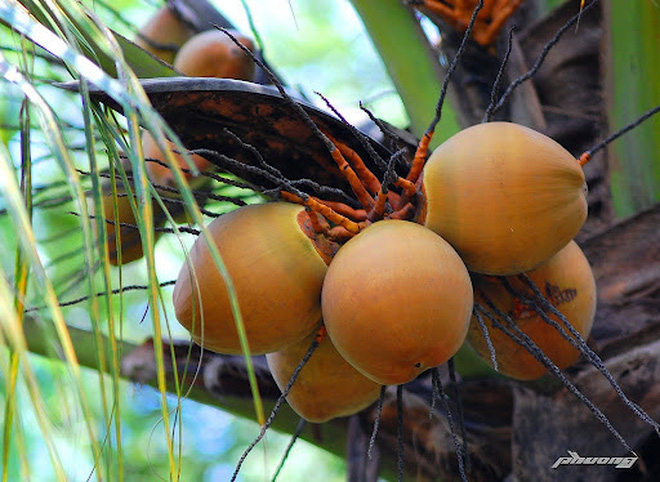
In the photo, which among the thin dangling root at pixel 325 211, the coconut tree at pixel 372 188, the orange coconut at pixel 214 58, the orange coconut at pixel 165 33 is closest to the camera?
the coconut tree at pixel 372 188

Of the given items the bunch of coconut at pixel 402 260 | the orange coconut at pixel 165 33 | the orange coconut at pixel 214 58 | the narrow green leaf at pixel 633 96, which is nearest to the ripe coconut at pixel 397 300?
the bunch of coconut at pixel 402 260

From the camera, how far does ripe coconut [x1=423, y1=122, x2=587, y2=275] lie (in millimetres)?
848

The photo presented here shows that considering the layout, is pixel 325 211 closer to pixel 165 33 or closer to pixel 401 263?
pixel 401 263

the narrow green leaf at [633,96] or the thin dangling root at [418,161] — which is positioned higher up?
the thin dangling root at [418,161]

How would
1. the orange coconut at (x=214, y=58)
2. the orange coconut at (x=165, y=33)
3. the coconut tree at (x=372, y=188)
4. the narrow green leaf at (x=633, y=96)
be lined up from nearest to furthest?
the coconut tree at (x=372, y=188) < the narrow green leaf at (x=633, y=96) < the orange coconut at (x=214, y=58) < the orange coconut at (x=165, y=33)

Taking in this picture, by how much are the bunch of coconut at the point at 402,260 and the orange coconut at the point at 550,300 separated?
0.16 ft

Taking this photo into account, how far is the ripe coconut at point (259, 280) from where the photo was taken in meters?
0.86

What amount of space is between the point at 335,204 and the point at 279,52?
219 cm

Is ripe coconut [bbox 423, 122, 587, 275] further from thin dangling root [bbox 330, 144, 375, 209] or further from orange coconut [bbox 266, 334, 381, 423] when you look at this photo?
orange coconut [bbox 266, 334, 381, 423]

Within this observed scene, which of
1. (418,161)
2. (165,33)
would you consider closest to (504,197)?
(418,161)

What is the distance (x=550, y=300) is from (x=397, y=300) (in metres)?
0.26

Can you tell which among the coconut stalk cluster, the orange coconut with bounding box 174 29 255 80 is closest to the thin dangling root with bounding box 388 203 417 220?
the coconut stalk cluster

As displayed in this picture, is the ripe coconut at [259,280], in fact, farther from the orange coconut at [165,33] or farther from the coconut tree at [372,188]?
the orange coconut at [165,33]

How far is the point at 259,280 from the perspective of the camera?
33.7 inches
